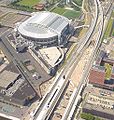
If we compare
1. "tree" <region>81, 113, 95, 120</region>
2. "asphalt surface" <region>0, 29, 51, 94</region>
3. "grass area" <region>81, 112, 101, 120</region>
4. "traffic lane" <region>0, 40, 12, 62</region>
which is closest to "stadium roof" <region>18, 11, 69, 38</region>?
"asphalt surface" <region>0, 29, 51, 94</region>

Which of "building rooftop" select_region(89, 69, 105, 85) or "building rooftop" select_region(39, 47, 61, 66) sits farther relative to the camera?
"building rooftop" select_region(39, 47, 61, 66)

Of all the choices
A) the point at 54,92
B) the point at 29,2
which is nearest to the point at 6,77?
the point at 54,92

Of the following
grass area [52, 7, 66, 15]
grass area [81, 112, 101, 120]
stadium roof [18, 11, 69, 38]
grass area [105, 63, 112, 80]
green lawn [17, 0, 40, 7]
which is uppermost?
stadium roof [18, 11, 69, 38]

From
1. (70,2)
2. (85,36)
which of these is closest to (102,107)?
(85,36)

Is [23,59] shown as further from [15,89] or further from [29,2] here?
[29,2]

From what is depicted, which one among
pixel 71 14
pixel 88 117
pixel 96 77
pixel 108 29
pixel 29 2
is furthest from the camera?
pixel 29 2

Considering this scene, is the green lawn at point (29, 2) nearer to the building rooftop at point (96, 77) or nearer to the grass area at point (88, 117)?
the building rooftop at point (96, 77)

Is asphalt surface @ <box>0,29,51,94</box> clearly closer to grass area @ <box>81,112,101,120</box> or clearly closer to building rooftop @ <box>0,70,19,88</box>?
building rooftop @ <box>0,70,19,88</box>

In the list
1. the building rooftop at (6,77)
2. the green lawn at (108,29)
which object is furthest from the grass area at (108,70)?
the building rooftop at (6,77)
